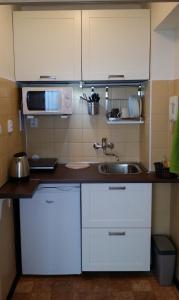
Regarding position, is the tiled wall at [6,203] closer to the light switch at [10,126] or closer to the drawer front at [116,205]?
the light switch at [10,126]

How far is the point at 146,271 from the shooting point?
2467mm

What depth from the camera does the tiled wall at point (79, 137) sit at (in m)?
2.88

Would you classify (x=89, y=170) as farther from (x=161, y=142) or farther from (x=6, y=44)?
(x=6, y=44)

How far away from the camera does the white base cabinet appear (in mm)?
2330

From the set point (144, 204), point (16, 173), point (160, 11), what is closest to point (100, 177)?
A: point (144, 204)

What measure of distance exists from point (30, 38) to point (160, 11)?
3.50 feet

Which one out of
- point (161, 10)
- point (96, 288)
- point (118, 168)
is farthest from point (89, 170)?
point (161, 10)

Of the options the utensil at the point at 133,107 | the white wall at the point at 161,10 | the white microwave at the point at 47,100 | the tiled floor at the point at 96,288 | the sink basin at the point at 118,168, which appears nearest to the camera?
the white wall at the point at 161,10

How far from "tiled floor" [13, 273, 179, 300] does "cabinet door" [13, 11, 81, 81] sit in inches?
67.1

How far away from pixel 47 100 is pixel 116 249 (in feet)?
4.49

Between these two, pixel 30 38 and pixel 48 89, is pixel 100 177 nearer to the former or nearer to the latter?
pixel 48 89

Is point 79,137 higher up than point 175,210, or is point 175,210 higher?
point 79,137

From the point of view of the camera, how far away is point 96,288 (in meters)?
2.33

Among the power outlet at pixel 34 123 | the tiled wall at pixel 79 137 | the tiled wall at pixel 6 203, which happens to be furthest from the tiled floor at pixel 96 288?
the power outlet at pixel 34 123
